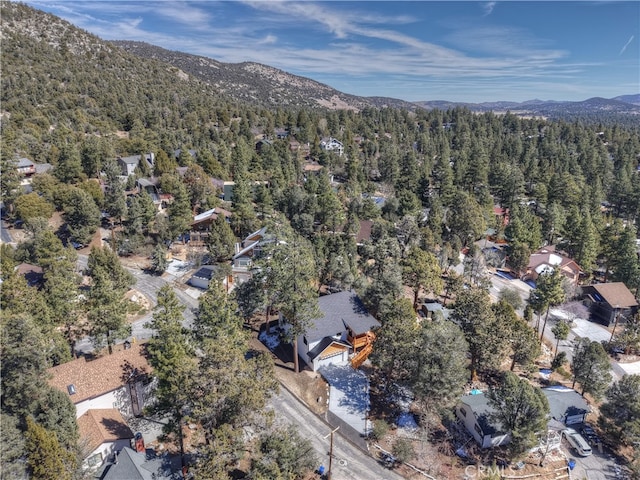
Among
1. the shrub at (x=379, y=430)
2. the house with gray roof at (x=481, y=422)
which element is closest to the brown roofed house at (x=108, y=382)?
the shrub at (x=379, y=430)

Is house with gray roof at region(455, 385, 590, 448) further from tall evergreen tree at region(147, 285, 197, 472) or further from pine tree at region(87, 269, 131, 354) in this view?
pine tree at region(87, 269, 131, 354)

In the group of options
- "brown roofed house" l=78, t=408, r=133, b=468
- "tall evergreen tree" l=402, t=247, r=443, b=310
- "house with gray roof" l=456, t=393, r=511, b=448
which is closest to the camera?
"brown roofed house" l=78, t=408, r=133, b=468

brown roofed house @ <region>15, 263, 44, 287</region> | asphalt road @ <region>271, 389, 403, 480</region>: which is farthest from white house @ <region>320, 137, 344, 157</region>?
asphalt road @ <region>271, 389, 403, 480</region>

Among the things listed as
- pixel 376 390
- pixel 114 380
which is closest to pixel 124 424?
pixel 114 380

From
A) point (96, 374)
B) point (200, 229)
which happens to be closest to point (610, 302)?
point (200, 229)

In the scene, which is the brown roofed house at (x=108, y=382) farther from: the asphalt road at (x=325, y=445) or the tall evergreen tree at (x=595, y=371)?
the tall evergreen tree at (x=595, y=371)

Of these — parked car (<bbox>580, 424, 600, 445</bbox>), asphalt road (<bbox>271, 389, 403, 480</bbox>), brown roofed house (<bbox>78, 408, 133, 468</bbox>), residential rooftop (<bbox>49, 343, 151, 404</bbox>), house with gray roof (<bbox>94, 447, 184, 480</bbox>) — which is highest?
residential rooftop (<bbox>49, 343, 151, 404</bbox>)

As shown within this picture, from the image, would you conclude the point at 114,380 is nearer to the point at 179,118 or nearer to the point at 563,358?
the point at 563,358
